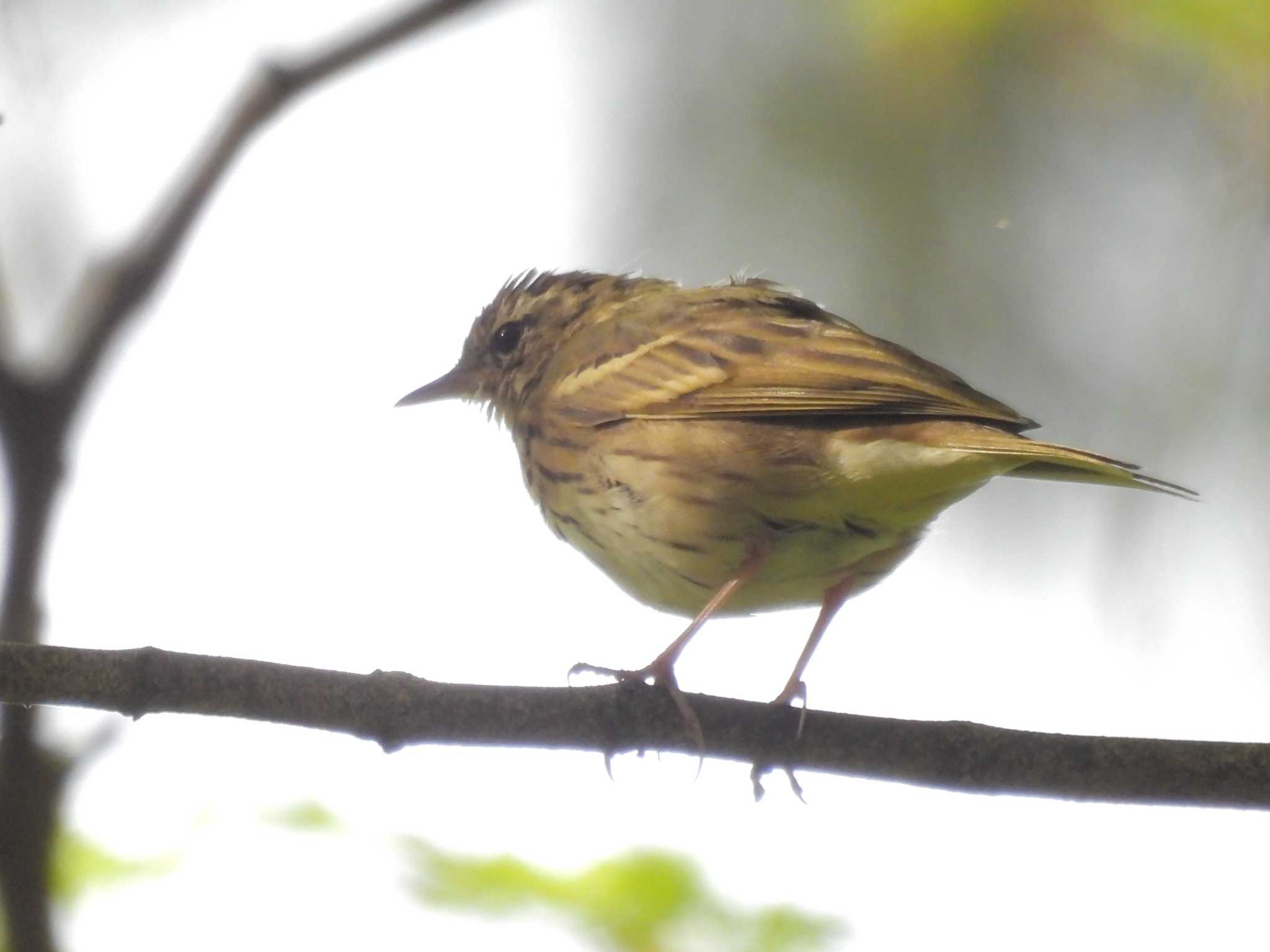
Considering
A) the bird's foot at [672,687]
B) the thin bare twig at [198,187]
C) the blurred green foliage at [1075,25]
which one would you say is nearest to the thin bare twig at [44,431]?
the thin bare twig at [198,187]

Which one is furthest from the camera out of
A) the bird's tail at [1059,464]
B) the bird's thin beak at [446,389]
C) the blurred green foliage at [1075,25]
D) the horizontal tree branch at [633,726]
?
the bird's thin beak at [446,389]

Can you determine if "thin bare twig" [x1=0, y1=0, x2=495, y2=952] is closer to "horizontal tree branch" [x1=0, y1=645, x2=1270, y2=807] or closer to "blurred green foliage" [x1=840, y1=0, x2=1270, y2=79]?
"horizontal tree branch" [x1=0, y1=645, x2=1270, y2=807]

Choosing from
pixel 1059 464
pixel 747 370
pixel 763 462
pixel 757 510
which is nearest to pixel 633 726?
pixel 757 510

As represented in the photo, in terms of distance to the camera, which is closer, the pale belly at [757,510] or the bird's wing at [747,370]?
the pale belly at [757,510]

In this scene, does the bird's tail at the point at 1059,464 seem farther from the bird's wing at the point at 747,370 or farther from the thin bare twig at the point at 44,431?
the thin bare twig at the point at 44,431

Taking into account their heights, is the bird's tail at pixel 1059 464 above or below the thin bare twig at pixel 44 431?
above

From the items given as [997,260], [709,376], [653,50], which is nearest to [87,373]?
[709,376]
